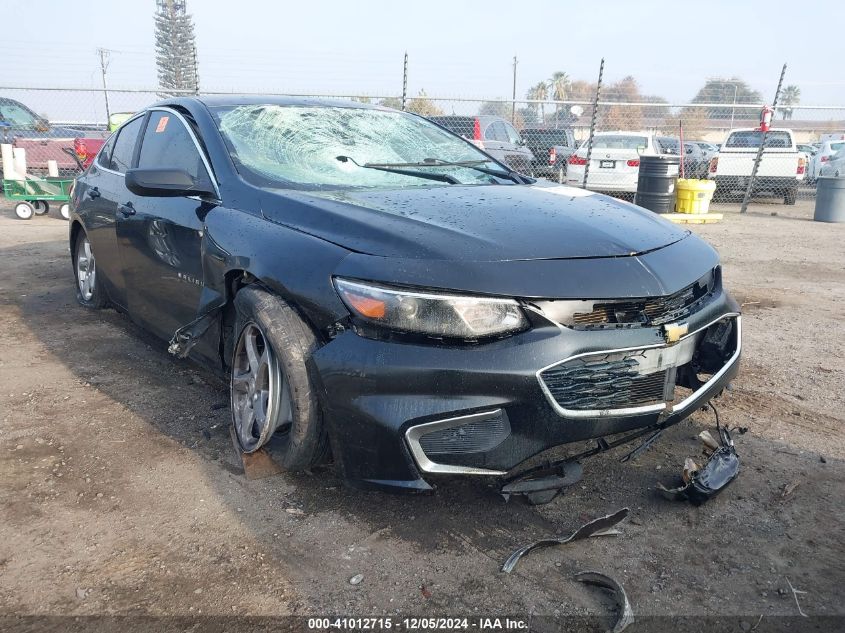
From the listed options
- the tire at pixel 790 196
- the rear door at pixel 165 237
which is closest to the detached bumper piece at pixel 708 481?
the rear door at pixel 165 237

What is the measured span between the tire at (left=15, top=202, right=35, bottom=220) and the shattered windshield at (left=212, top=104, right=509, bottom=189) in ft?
30.0

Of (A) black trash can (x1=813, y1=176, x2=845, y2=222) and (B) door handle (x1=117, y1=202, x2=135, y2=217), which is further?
(A) black trash can (x1=813, y1=176, x2=845, y2=222)

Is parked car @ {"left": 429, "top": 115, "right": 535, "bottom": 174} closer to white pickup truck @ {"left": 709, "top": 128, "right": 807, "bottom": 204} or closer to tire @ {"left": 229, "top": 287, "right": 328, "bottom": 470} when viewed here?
white pickup truck @ {"left": 709, "top": 128, "right": 807, "bottom": 204}

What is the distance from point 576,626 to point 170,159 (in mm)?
3030

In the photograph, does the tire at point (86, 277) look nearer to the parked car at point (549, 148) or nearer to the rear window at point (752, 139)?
the parked car at point (549, 148)

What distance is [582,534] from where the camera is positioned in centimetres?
242

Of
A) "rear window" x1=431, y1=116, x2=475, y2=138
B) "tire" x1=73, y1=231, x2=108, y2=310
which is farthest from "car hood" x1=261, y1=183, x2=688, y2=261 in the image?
"rear window" x1=431, y1=116, x2=475, y2=138

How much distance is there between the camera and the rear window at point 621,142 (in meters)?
14.8

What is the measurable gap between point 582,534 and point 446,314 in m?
0.89

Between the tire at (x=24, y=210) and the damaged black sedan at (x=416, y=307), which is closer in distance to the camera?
the damaged black sedan at (x=416, y=307)

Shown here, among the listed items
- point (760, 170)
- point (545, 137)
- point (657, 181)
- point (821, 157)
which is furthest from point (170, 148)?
point (821, 157)

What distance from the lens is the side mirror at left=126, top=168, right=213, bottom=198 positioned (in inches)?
125

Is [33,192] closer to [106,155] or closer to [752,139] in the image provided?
[106,155]

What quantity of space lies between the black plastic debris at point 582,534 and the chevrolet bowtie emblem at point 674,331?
0.62 metres
